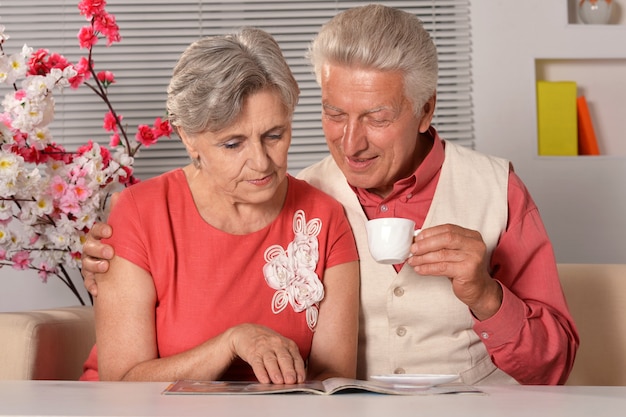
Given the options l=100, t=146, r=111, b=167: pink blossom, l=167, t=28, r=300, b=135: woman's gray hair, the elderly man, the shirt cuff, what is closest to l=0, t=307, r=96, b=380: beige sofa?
the elderly man

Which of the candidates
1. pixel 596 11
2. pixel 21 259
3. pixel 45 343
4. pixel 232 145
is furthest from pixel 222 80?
pixel 596 11

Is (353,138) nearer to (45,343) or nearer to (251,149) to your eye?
(251,149)

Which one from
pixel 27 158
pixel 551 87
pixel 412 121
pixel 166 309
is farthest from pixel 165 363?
pixel 551 87

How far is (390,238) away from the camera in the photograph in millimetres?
1555

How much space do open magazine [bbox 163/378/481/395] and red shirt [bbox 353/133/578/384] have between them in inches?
18.6

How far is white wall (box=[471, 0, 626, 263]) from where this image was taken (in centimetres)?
336

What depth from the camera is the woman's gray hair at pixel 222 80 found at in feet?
5.41

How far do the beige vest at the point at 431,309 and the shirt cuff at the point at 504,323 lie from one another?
0.15 metres

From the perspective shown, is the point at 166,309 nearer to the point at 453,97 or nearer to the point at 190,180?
the point at 190,180

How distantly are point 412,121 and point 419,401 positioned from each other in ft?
2.92

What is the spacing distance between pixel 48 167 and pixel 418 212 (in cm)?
112

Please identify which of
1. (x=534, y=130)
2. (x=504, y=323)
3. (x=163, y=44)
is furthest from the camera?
(x=163, y=44)

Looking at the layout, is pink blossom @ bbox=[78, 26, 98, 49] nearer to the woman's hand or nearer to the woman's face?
the woman's face

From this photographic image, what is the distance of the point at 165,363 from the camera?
1620mm
